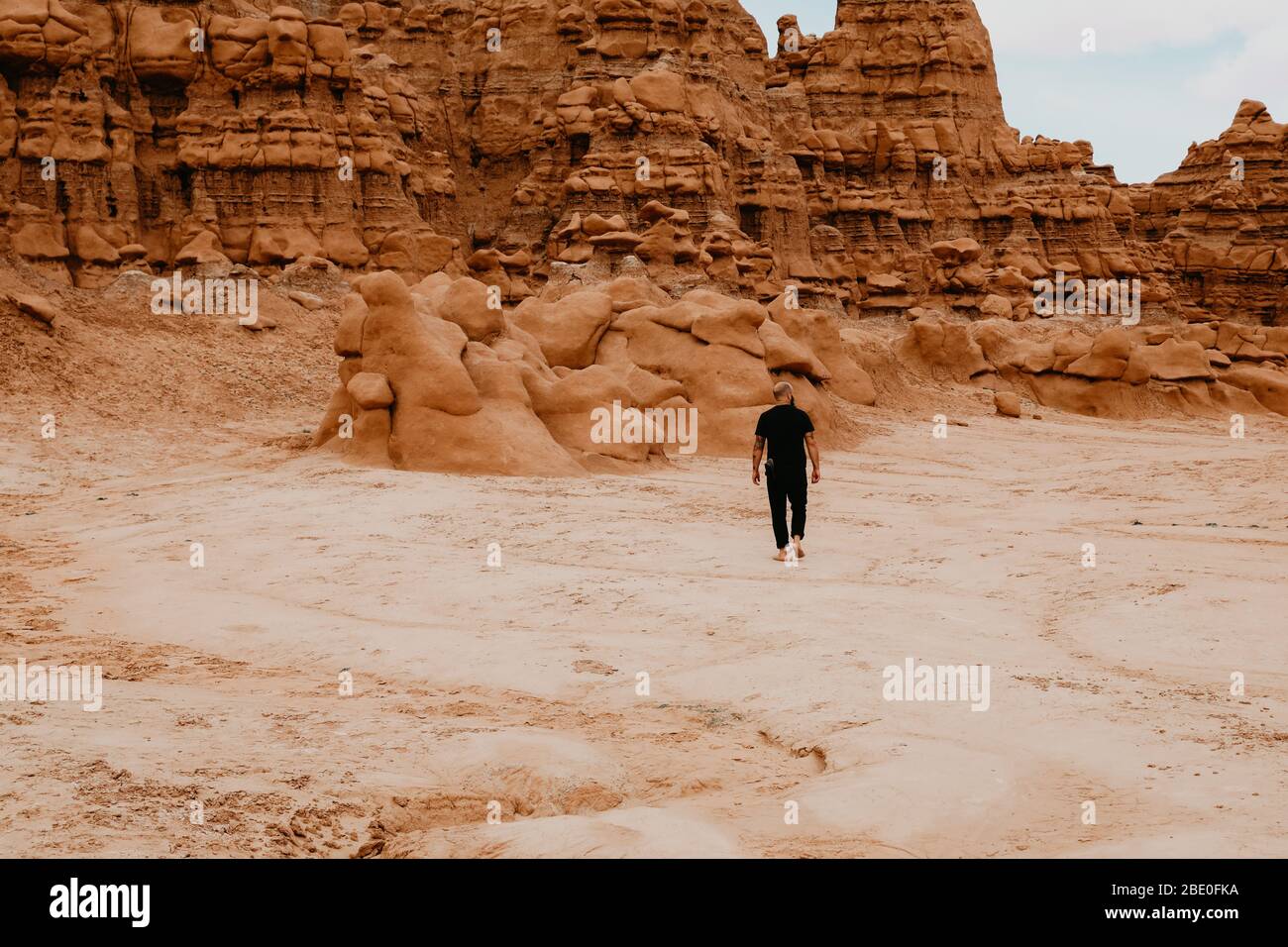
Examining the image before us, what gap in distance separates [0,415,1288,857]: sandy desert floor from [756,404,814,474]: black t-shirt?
0.74m

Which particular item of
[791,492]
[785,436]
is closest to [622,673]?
[791,492]

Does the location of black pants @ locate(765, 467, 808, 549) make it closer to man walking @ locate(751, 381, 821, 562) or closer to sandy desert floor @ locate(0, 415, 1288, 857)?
man walking @ locate(751, 381, 821, 562)

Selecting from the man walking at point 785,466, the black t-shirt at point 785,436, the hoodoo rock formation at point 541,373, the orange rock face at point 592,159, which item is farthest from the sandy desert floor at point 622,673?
the orange rock face at point 592,159

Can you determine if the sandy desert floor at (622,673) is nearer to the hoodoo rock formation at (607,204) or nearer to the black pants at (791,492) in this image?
the black pants at (791,492)

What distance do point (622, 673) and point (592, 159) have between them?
3700cm

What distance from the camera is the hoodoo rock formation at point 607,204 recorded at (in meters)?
17.5

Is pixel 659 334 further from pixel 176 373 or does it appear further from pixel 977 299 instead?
pixel 977 299

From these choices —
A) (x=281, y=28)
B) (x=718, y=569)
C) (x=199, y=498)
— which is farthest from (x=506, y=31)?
(x=718, y=569)

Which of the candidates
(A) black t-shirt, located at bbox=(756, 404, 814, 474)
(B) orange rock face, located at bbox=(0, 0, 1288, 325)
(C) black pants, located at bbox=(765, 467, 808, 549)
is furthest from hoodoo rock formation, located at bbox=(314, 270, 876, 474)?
(B) orange rock face, located at bbox=(0, 0, 1288, 325)

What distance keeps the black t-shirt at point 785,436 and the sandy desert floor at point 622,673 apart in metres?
0.74

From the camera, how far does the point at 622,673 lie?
21.7 feet

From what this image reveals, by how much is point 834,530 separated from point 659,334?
7.91 m

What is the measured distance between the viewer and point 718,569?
367 inches

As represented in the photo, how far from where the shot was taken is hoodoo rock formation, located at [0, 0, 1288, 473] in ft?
57.5
